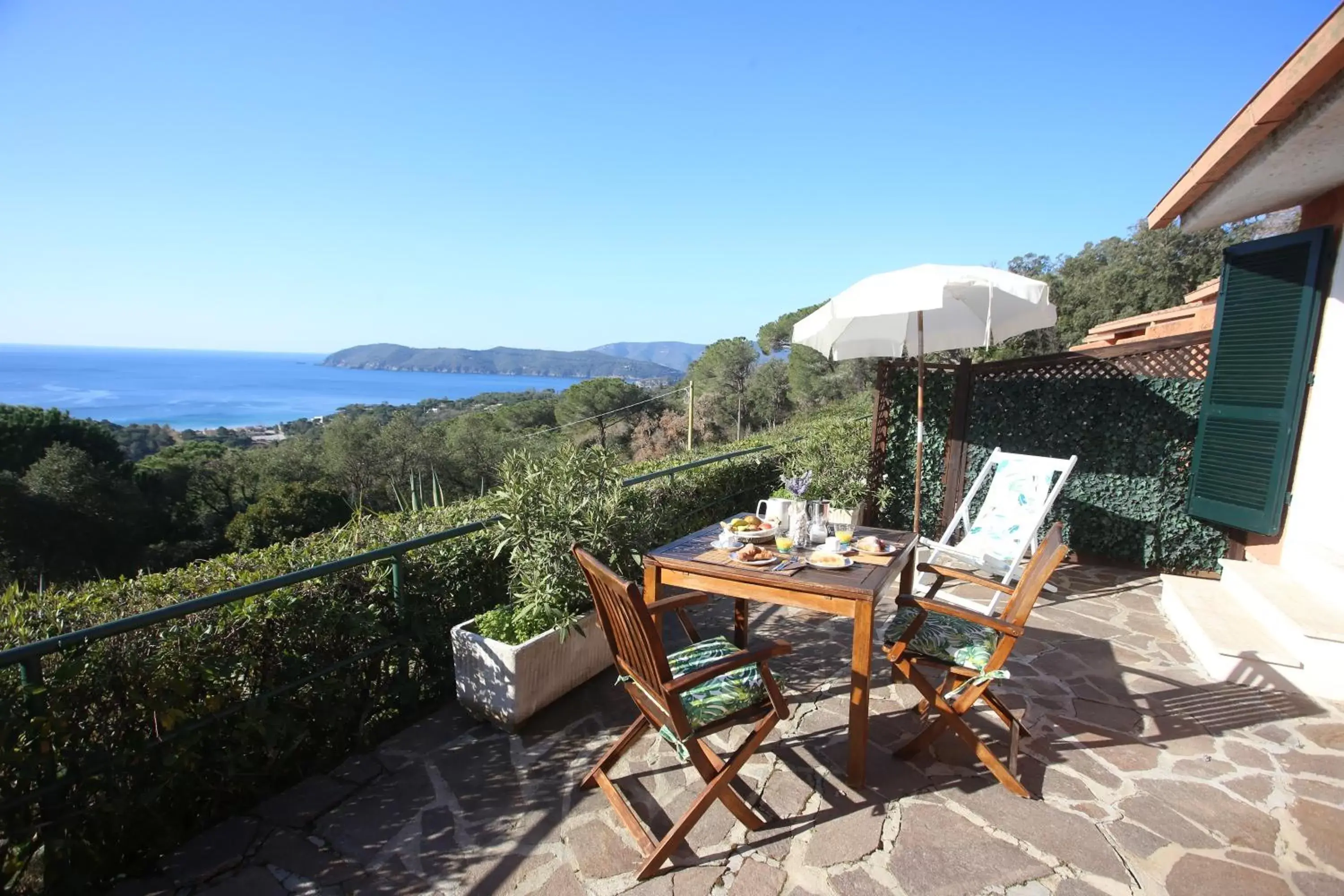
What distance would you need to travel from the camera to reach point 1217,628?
3.56m

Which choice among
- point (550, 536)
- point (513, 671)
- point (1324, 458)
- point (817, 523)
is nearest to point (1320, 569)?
point (1324, 458)

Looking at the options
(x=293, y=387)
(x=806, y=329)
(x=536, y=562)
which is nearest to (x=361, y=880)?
(x=536, y=562)

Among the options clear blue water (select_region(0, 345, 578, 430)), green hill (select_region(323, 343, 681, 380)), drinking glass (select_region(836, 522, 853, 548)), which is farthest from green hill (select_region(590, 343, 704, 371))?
drinking glass (select_region(836, 522, 853, 548))

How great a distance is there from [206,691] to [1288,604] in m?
5.42

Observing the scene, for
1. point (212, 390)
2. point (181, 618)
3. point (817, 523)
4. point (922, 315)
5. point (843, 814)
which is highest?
point (922, 315)

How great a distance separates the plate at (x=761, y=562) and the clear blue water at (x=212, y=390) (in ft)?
206

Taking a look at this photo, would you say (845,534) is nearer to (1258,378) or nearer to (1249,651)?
(1249,651)

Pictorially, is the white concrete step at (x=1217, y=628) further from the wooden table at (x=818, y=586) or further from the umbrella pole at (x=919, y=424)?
the wooden table at (x=818, y=586)

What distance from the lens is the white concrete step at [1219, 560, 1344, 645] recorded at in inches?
126

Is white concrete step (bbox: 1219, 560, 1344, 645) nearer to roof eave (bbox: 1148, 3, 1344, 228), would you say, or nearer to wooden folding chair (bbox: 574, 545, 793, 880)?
roof eave (bbox: 1148, 3, 1344, 228)

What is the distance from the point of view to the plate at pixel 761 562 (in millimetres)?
2648

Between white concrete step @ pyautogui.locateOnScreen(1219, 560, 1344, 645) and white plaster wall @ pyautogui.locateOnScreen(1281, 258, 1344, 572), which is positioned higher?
white plaster wall @ pyautogui.locateOnScreen(1281, 258, 1344, 572)

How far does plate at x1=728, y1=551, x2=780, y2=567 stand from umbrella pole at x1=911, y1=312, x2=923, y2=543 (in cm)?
271

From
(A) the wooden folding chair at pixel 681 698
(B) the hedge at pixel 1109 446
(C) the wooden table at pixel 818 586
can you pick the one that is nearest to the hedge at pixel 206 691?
(C) the wooden table at pixel 818 586
